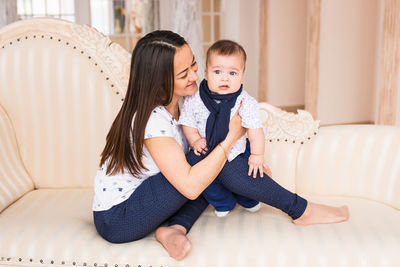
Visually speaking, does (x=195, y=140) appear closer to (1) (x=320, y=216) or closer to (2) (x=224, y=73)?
(2) (x=224, y=73)

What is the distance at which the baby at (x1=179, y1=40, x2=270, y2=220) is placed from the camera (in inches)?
60.6

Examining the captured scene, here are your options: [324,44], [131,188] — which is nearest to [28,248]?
[131,188]

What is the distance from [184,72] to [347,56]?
12.7 ft

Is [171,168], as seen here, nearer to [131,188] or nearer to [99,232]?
[131,188]

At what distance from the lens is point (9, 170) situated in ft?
5.99

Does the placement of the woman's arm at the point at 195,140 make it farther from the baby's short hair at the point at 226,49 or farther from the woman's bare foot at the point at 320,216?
the woman's bare foot at the point at 320,216

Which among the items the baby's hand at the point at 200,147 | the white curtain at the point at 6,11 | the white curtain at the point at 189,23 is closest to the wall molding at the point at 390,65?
the white curtain at the point at 189,23

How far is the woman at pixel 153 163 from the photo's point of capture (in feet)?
4.65

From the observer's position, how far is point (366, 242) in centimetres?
142

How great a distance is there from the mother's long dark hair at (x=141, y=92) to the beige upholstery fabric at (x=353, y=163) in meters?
0.75

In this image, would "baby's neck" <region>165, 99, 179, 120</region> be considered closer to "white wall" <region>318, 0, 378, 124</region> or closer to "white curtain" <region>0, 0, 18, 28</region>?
"white wall" <region>318, 0, 378, 124</region>

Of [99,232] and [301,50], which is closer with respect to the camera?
[99,232]

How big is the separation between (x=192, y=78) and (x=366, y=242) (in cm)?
82

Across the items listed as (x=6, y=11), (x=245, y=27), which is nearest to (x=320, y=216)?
(x=245, y=27)
